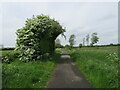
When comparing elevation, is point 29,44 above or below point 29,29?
below

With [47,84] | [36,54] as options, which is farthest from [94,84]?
[36,54]

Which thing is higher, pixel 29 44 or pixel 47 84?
pixel 29 44

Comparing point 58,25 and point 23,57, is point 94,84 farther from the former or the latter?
point 58,25

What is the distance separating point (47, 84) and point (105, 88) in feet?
10.4

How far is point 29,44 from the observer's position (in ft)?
59.9

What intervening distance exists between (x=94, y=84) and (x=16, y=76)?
15.9 feet

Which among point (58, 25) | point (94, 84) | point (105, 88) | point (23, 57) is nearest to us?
point (105, 88)

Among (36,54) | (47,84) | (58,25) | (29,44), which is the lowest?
(47,84)

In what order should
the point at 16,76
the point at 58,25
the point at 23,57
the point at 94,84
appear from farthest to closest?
the point at 58,25
the point at 23,57
the point at 16,76
the point at 94,84

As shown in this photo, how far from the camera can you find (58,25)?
26391 millimetres

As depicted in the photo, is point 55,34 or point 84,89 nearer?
point 84,89

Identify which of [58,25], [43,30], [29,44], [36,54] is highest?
[58,25]

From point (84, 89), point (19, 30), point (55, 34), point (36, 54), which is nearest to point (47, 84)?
point (84, 89)

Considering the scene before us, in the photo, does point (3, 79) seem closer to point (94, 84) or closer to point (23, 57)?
point (94, 84)
